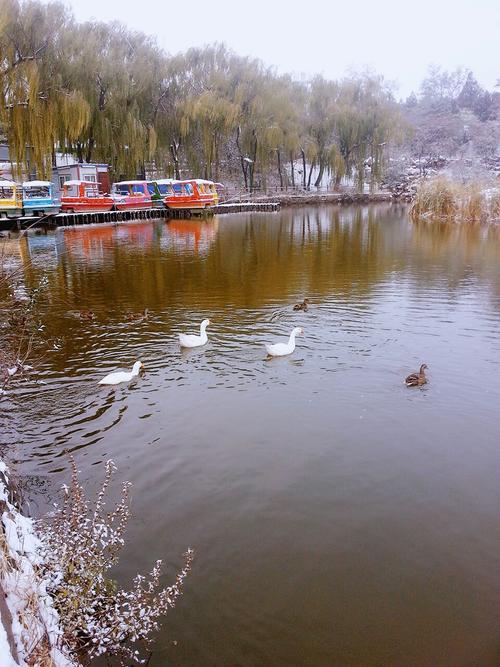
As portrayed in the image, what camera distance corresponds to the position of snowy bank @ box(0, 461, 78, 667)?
3.05m

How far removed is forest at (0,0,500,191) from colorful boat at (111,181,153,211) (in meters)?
2.14

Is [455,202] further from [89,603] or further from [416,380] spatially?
[89,603]

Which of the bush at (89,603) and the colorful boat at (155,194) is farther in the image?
the colorful boat at (155,194)

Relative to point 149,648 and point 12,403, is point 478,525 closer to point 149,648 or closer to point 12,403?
point 149,648

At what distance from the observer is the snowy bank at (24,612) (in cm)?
305

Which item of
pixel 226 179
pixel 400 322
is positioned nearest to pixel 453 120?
pixel 226 179

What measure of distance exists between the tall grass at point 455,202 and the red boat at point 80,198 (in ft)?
76.1

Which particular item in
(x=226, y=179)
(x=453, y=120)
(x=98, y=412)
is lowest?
(x=98, y=412)

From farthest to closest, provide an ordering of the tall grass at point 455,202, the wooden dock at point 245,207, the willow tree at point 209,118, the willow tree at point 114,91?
the wooden dock at point 245,207 < the willow tree at point 209,118 < the willow tree at point 114,91 < the tall grass at point 455,202

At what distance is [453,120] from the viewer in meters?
89.4

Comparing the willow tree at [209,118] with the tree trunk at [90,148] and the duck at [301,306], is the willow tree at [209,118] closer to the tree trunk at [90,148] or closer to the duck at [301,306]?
the tree trunk at [90,148]

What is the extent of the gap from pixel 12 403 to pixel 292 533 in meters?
5.05

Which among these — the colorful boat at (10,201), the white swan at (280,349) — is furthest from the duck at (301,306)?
the colorful boat at (10,201)

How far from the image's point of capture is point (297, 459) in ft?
22.7
